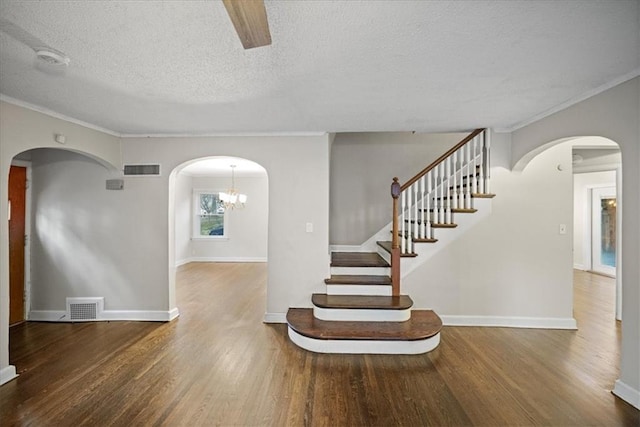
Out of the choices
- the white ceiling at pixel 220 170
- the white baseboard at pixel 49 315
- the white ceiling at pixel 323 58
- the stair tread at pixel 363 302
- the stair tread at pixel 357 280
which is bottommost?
the white baseboard at pixel 49 315

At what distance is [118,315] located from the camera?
13.6ft

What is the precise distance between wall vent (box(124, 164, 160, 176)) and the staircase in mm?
2630

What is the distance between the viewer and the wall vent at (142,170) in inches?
164

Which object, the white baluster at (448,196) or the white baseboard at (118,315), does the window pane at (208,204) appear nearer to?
the white baseboard at (118,315)

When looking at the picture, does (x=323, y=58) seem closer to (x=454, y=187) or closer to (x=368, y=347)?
(x=368, y=347)

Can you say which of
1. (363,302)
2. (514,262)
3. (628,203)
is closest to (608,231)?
(514,262)

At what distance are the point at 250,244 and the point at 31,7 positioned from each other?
7615 mm

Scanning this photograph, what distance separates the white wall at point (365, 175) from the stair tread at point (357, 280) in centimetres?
133

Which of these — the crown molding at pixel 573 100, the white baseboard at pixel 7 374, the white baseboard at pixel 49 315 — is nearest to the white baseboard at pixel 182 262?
the white baseboard at pixel 49 315

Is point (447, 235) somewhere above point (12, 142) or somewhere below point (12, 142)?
below

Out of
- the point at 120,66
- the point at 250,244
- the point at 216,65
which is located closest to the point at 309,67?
the point at 216,65

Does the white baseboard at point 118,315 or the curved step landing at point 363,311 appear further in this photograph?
the white baseboard at point 118,315

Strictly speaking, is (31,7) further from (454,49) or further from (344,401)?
(344,401)

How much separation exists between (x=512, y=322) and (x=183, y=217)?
7902mm
